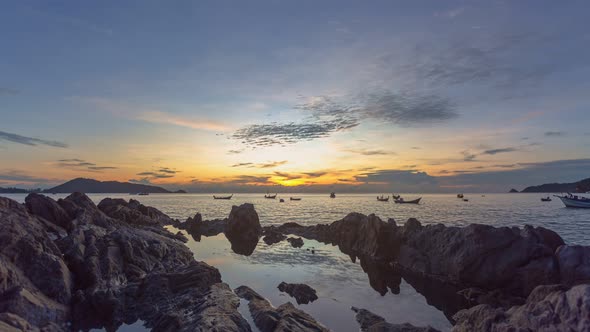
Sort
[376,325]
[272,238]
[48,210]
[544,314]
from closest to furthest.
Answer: [544,314], [376,325], [48,210], [272,238]

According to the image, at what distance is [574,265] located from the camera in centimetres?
2414

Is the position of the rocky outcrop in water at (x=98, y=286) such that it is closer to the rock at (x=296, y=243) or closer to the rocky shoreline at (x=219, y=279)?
the rocky shoreline at (x=219, y=279)

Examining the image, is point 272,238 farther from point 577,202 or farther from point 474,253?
point 577,202

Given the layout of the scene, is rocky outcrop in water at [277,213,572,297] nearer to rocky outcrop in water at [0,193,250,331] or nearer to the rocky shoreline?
the rocky shoreline

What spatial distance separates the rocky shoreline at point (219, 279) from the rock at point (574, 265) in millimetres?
61

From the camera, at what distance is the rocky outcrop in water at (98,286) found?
1614 cm

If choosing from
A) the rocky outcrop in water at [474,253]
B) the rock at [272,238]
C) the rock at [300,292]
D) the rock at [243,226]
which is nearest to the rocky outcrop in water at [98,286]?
the rock at [300,292]

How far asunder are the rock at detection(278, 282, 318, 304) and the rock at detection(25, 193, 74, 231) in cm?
2849

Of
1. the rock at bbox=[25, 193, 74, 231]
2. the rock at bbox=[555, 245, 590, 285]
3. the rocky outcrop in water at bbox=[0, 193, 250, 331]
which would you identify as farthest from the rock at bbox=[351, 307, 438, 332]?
the rock at bbox=[25, 193, 74, 231]

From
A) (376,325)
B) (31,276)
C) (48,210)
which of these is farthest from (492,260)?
(48,210)

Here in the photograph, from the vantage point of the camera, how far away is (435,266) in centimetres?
3206

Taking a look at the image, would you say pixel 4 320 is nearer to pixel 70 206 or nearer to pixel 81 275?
pixel 81 275

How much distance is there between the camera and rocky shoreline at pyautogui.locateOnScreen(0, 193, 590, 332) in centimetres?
1347

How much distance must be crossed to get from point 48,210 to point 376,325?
40.9m
